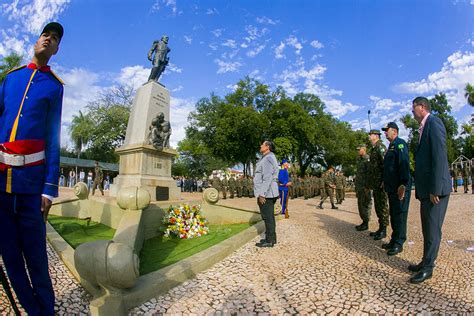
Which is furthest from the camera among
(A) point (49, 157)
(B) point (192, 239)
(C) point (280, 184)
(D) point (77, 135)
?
(D) point (77, 135)

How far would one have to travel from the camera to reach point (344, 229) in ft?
22.4

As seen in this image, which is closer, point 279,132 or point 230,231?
point 230,231

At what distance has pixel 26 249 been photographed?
6.85 ft

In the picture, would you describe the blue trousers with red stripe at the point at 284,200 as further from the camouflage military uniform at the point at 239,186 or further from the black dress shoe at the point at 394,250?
the camouflage military uniform at the point at 239,186

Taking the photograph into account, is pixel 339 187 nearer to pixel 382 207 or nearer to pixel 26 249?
pixel 382 207

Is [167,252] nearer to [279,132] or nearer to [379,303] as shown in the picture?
[379,303]

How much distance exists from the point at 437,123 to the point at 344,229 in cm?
392

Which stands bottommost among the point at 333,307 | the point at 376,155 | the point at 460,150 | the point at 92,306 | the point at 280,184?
the point at 333,307

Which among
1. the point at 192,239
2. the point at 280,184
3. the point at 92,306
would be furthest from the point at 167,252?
the point at 280,184

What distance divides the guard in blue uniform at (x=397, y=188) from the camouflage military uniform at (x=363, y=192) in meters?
1.43

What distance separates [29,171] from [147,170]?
6.26 meters

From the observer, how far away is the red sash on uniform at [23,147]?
204cm

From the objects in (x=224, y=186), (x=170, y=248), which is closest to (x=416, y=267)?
(x=170, y=248)

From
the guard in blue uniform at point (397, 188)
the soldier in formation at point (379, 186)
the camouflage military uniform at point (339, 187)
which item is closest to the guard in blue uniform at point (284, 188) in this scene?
the soldier in formation at point (379, 186)
